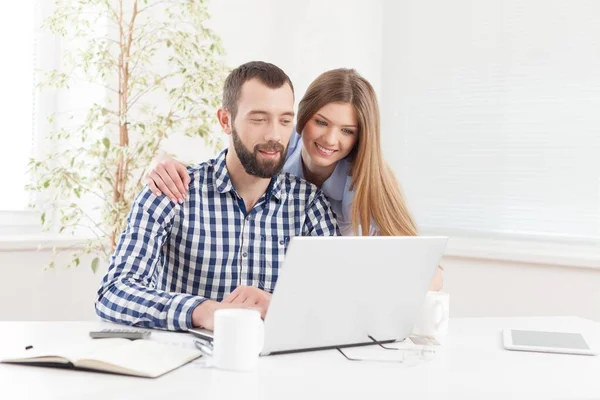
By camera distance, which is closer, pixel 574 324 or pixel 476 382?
pixel 476 382

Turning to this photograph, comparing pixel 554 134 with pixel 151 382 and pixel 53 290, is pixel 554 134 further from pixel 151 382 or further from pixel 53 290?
pixel 151 382

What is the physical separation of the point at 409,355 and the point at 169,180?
0.86 m

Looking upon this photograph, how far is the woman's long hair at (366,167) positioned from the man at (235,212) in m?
0.15

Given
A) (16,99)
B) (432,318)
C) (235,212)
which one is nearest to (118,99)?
(16,99)

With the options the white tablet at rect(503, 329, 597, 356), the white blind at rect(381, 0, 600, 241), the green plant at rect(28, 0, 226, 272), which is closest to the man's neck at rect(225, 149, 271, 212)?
the white tablet at rect(503, 329, 597, 356)

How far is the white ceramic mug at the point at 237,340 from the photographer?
1325mm

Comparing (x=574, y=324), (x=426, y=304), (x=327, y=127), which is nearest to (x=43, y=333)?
(x=426, y=304)

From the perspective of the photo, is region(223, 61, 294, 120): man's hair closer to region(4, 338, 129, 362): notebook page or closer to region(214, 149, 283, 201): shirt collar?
region(214, 149, 283, 201): shirt collar

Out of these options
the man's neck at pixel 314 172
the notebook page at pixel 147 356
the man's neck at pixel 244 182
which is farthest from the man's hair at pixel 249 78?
the notebook page at pixel 147 356

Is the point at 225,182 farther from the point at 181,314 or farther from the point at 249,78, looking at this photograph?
the point at 181,314

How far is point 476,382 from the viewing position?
4.33ft

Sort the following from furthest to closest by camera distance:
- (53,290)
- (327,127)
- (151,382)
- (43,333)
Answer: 1. (53,290)
2. (327,127)
3. (43,333)
4. (151,382)

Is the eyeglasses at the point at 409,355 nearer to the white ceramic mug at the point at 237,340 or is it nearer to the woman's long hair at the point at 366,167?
the white ceramic mug at the point at 237,340

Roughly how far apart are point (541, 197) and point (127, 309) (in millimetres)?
2299
